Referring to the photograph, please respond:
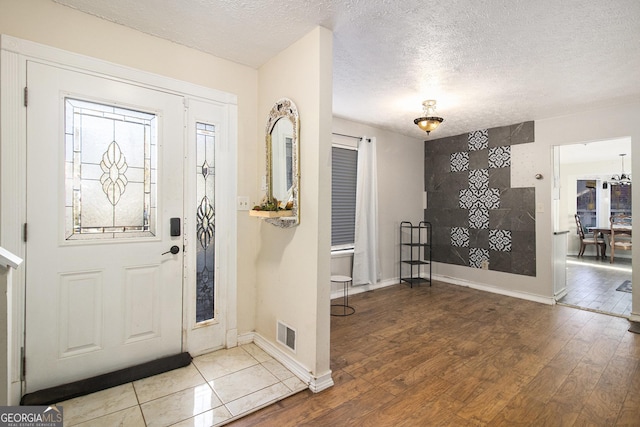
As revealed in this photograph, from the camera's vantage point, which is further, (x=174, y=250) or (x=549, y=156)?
(x=549, y=156)

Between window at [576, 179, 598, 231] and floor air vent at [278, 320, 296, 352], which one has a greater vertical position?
window at [576, 179, 598, 231]

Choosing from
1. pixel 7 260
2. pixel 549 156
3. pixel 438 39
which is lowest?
pixel 7 260

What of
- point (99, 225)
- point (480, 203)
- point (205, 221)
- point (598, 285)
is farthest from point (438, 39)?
point (598, 285)

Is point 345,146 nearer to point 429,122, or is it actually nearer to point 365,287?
point 429,122

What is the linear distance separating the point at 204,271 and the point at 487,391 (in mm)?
2380

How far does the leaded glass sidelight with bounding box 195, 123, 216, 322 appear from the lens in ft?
8.65

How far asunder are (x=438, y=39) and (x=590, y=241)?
8008 mm

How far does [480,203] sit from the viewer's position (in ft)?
16.6

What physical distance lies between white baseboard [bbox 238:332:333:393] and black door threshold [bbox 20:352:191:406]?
574 mm

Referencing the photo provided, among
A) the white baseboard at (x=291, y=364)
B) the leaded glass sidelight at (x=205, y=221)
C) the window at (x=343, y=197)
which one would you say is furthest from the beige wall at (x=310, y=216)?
the window at (x=343, y=197)

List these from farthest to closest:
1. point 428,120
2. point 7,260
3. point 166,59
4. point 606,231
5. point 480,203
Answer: point 606,231 < point 480,203 < point 428,120 < point 166,59 < point 7,260

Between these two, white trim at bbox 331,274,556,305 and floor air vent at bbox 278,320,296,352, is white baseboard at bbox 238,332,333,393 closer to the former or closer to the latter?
floor air vent at bbox 278,320,296,352

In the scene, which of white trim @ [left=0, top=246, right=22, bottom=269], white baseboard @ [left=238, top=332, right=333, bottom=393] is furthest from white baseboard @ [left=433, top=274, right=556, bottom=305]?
white trim @ [left=0, top=246, right=22, bottom=269]

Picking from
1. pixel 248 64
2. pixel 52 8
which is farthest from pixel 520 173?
pixel 52 8
